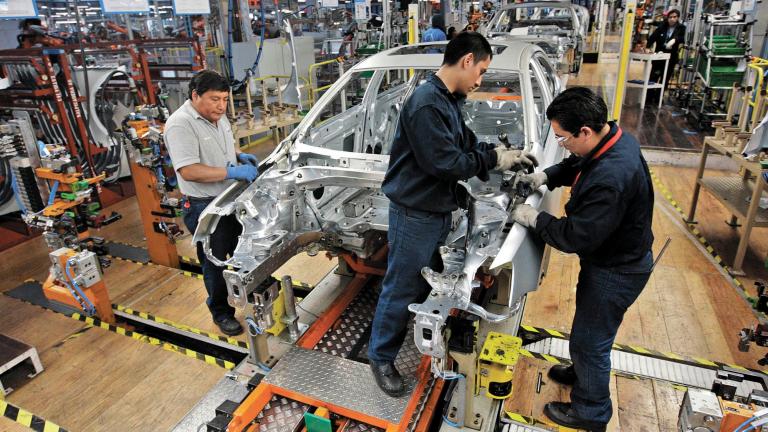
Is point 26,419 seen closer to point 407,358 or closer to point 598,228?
point 407,358

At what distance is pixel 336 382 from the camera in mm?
2828

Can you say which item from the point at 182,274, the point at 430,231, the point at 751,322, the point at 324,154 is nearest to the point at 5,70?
the point at 182,274

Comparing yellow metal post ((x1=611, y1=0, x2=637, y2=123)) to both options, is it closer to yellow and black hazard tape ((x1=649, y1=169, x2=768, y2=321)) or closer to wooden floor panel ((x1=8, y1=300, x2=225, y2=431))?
yellow and black hazard tape ((x1=649, y1=169, x2=768, y2=321))

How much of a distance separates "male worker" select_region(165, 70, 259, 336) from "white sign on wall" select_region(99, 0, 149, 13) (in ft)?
9.83

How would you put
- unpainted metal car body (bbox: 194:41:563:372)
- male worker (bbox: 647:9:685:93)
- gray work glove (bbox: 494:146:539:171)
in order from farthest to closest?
male worker (bbox: 647:9:685:93)
gray work glove (bbox: 494:146:539:171)
unpainted metal car body (bbox: 194:41:563:372)

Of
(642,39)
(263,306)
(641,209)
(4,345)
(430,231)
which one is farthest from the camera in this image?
(642,39)

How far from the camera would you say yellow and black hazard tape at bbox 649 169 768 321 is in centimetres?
379

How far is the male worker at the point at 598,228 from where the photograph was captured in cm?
216

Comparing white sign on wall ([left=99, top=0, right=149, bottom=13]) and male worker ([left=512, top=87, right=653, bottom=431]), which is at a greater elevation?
white sign on wall ([left=99, top=0, right=149, bottom=13])

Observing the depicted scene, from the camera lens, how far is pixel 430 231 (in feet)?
7.91

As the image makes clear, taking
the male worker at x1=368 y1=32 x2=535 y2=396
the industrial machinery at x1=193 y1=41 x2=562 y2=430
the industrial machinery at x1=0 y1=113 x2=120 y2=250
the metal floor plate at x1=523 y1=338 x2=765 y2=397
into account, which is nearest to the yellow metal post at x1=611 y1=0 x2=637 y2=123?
the industrial machinery at x1=193 y1=41 x2=562 y2=430

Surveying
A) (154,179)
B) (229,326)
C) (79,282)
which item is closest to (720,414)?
(229,326)

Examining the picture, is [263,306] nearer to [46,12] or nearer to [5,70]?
[5,70]

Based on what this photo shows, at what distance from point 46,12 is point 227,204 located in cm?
833
